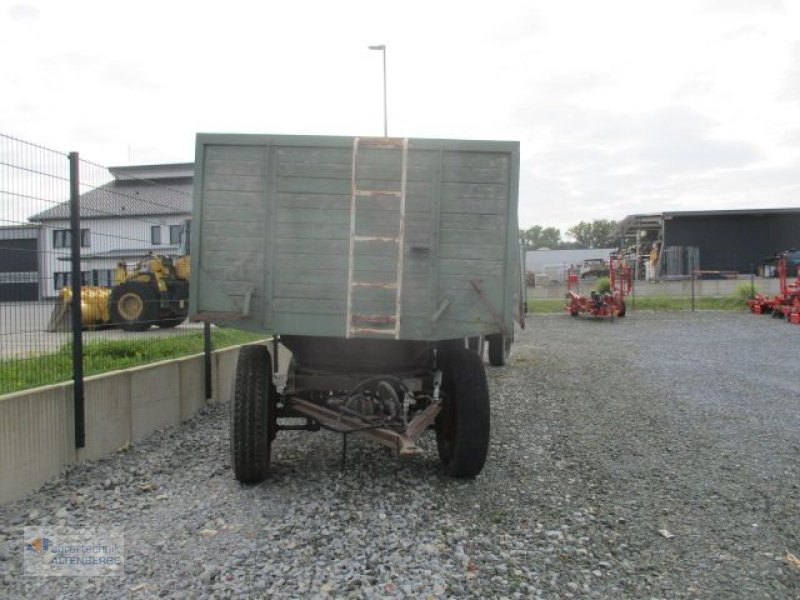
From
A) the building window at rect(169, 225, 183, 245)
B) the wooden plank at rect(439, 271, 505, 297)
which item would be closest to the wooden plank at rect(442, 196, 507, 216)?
the wooden plank at rect(439, 271, 505, 297)

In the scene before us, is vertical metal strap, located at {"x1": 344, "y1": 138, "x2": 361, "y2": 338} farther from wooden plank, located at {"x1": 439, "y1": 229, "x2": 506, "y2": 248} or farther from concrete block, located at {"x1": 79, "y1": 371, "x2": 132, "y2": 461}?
concrete block, located at {"x1": 79, "y1": 371, "x2": 132, "y2": 461}

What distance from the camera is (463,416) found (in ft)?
16.8

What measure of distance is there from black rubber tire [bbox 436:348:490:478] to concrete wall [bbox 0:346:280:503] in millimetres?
2919

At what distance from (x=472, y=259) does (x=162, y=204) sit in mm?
4383

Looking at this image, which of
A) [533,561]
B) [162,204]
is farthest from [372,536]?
[162,204]

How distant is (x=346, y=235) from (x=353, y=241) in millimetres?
71

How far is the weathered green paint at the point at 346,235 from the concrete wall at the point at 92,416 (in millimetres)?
1393

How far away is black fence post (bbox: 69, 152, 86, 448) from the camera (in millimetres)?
5250

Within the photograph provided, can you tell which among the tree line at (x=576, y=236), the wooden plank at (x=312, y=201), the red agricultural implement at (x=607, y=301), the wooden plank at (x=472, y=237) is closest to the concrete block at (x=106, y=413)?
the wooden plank at (x=312, y=201)

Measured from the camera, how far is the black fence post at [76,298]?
17.2 feet

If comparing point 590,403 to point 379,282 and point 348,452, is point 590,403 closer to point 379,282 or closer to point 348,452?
point 348,452

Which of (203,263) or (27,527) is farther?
(203,263)

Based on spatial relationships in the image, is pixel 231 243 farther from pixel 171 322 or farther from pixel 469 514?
pixel 171 322

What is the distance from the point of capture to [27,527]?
4.18 m
